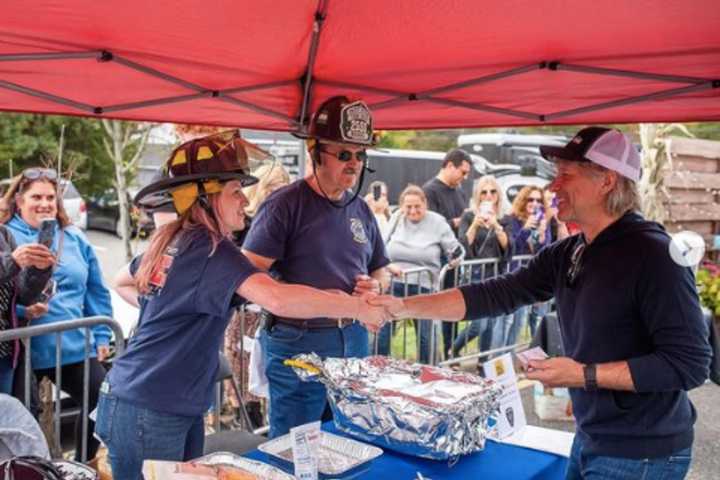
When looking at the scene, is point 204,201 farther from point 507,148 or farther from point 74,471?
point 507,148


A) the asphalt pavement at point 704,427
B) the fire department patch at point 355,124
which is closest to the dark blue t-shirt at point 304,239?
the fire department patch at point 355,124

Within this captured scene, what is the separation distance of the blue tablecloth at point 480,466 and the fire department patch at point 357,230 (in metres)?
1.19

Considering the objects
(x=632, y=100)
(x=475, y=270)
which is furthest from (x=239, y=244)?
(x=475, y=270)

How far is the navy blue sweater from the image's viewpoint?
2.04 meters

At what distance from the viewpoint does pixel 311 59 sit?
297cm

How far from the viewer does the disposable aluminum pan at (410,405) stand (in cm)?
216

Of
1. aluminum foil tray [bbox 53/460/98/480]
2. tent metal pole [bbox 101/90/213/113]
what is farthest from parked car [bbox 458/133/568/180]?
aluminum foil tray [bbox 53/460/98/480]

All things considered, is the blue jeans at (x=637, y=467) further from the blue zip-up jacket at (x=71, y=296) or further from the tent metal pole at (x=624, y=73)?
the blue zip-up jacket at (x=71, y=296)

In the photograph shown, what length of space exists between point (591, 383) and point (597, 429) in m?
0.19

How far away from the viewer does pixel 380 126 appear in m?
4.21

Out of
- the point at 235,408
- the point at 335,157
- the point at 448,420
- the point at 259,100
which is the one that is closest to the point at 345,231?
the point at 335,157

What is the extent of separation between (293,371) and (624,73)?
6.04 feet

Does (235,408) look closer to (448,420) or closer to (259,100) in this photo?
(259,100)

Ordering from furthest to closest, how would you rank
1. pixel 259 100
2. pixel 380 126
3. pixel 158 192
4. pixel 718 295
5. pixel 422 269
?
pixel 718 295 → pixel 422 269 → pixel 380 126 → pixel 259 100 → pixel 158 192
